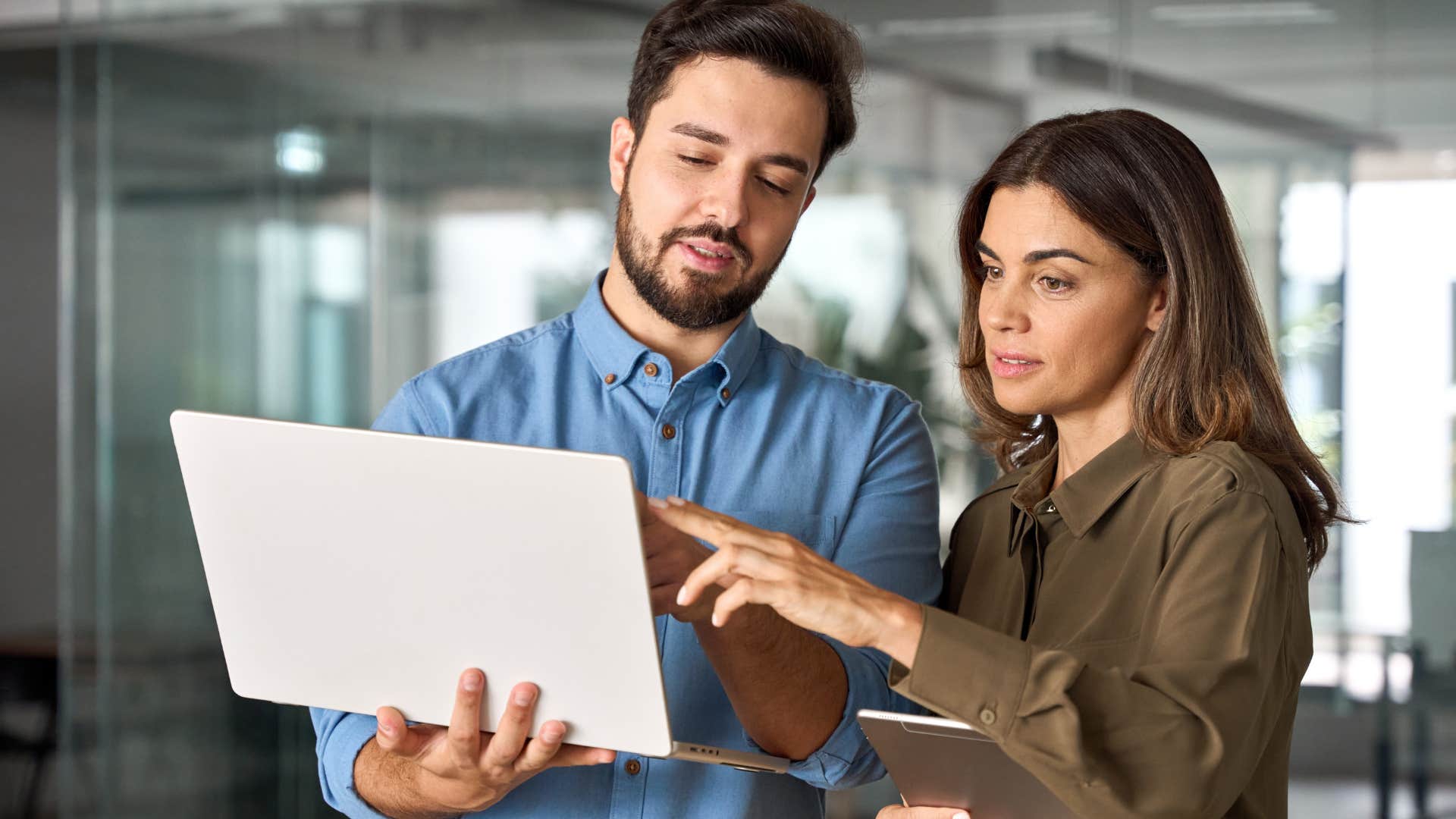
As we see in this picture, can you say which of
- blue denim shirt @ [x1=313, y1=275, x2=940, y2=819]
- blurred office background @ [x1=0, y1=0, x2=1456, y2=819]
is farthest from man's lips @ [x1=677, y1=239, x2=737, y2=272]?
blurred office background @ [x1=0, y1=0, x2=1456, y2=819]

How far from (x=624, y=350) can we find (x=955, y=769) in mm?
628

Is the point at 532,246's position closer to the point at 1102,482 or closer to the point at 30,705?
the point at 30,705

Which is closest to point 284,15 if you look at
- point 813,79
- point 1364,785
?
point 813,79

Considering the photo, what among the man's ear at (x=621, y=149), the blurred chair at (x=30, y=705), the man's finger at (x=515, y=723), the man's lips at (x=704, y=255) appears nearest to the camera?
the man's finger at (x=515, y=723)

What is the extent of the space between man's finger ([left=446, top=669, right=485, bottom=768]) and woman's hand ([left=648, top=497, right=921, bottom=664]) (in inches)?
8.1

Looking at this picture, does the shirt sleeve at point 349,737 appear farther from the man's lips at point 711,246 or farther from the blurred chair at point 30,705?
the blurred chair at point 30,705

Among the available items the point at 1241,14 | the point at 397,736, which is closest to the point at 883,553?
the point at 397,736

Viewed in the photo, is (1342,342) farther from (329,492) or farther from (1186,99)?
(329,492)

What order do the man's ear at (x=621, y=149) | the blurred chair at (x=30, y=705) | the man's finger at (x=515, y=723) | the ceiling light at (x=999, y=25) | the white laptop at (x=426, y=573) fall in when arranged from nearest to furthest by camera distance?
the white laptop at (x=426, y=573)
the man's finger at (x=515, y=723)
the man's ear at (x=621, y=149)
the ceiling light at (x=999, y=25)
the blurred chair at (x=30, y=705)

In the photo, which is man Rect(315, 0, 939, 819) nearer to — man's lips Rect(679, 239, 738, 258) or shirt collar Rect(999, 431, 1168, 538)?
man's lips Rect(679, 239, 738, 258)

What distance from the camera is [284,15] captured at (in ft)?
14.2

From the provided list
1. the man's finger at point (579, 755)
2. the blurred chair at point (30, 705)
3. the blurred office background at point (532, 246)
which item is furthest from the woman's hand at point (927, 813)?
the blurred chair at point (30, 705)

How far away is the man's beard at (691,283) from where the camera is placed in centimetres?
166

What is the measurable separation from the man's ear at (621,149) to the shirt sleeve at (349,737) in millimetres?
383
